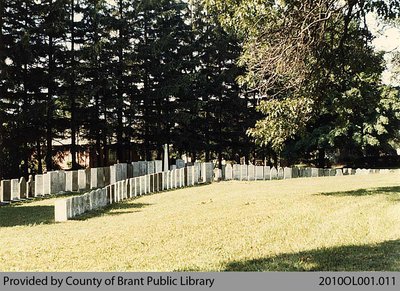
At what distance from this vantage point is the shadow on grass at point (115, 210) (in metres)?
11.7

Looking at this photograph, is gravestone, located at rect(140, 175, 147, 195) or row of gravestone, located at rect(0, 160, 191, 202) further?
gravestone, located at rect(140, 175, 147, 195)

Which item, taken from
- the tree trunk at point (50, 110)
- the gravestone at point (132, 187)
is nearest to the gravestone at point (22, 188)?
the gravestone at point (132, 187)

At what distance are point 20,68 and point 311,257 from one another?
22368 millimetres

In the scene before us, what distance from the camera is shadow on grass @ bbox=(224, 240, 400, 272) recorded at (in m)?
5.69

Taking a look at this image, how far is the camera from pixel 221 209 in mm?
11938

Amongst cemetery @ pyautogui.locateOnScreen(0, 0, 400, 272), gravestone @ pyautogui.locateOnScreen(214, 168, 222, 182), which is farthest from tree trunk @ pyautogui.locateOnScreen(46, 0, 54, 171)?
gravestone @ pyautogui.locateOnScreen(214, 168, 222, 182)

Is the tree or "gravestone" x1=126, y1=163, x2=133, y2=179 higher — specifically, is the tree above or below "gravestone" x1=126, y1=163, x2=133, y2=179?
above

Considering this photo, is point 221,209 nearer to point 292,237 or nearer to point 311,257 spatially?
point 292,237

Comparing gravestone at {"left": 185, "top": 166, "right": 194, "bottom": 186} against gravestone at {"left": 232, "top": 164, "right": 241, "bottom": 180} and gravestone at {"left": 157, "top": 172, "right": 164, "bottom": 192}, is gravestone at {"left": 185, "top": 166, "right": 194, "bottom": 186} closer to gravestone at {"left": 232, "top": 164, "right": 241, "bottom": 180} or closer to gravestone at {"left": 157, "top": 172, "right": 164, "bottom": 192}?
gravestone at {"left": 157, "top": 172, "right": 164, "bottom": 192}

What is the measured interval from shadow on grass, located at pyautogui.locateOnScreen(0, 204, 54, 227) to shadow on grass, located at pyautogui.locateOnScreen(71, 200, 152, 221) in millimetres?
851

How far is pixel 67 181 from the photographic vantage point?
18.1 metres

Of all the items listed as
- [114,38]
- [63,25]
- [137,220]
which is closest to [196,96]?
[114,38]

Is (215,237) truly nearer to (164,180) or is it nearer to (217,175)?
(164,180)

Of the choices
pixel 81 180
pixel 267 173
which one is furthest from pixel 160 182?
pixel 267 173
